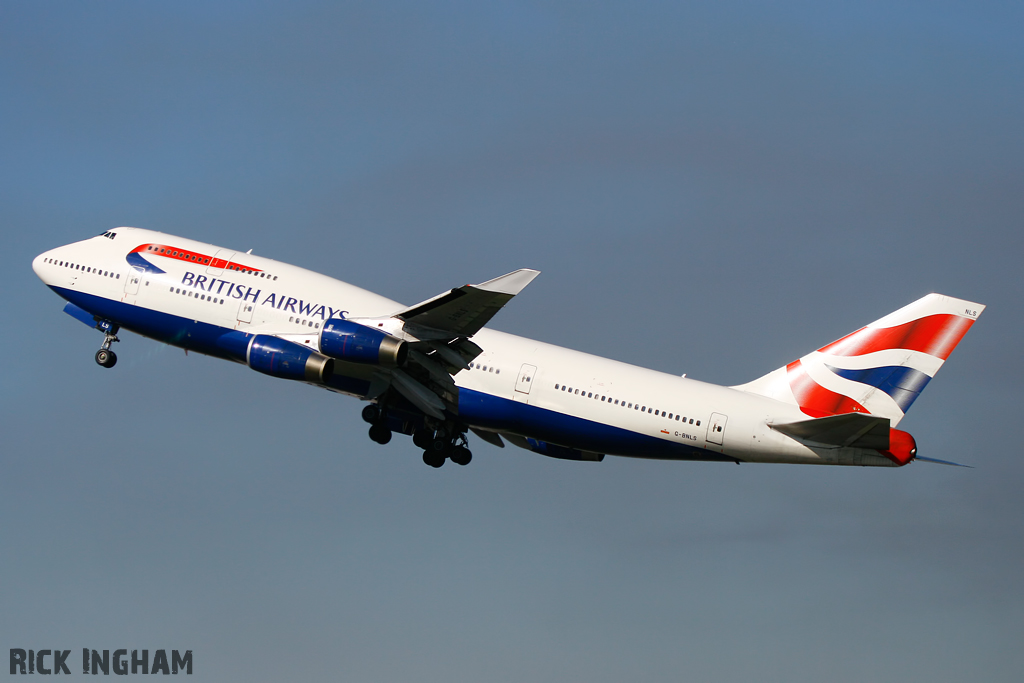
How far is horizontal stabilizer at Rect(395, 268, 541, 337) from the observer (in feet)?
102

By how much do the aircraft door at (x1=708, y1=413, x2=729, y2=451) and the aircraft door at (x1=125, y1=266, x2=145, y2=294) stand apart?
21.2 metres

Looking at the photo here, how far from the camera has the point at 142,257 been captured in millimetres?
38594

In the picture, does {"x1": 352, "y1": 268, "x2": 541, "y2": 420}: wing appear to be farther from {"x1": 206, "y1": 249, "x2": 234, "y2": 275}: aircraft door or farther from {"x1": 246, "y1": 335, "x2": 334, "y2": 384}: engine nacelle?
{"x1": 206, "y1": 249, "x2": 234, "y2": 275}: aircraft door

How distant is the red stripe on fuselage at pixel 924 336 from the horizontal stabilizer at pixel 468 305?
41.9 ft

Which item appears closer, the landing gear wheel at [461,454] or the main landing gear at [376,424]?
the main landing gear at [376,424]

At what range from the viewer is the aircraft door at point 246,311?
36.4 metres

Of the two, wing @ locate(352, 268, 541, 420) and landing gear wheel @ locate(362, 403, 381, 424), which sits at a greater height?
wing @ locate(352, 268, 541, 420)

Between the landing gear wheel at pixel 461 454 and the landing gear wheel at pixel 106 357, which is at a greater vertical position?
the landing gear wheel at pixel 106 357

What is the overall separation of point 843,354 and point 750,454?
→ 18.0 feet

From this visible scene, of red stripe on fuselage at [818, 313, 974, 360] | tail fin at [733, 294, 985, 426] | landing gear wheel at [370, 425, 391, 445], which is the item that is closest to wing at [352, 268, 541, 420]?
landing gear wheel at [370, 425, 391, 445]

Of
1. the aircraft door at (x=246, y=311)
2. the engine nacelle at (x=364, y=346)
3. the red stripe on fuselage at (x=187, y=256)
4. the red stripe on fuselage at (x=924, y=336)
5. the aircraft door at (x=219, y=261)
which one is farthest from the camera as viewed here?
the red stripe on fuselage at (x=187, y=256)

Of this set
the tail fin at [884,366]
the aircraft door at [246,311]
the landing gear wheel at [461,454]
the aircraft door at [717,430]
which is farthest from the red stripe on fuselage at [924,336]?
the aircraft door at [246,311]

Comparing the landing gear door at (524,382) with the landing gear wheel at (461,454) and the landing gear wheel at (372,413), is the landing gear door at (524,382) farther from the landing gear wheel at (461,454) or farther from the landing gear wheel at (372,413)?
the landing gear wheel at (372,413)

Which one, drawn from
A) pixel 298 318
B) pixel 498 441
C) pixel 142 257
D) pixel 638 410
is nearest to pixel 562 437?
pixel 638 410
